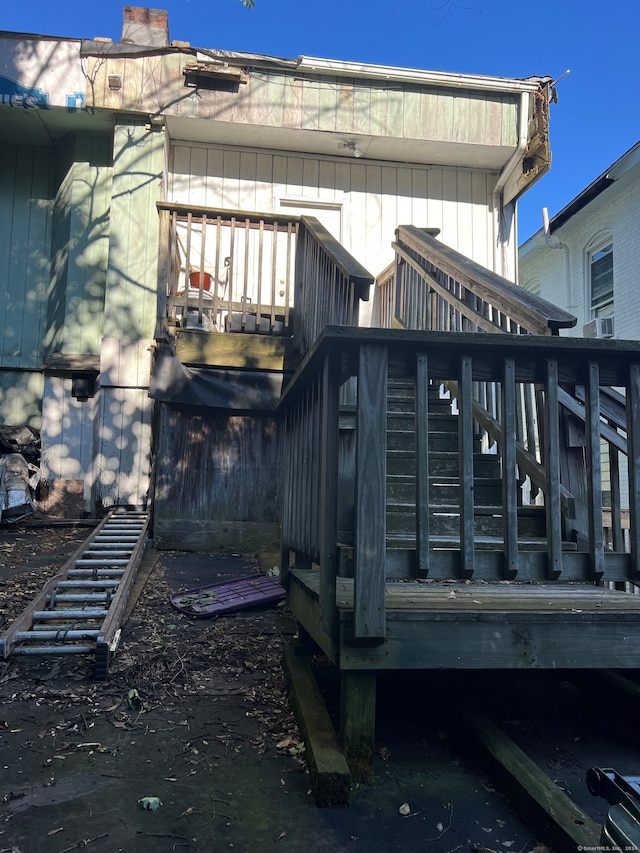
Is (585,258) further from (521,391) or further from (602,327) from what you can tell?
(521,391)

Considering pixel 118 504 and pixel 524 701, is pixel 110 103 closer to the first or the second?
pixel 118 504

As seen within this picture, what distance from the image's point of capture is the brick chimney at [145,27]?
7566 millimetres

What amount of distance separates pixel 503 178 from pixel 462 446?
7.23 metres

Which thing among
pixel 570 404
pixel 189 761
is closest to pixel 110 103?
pixel 570 404

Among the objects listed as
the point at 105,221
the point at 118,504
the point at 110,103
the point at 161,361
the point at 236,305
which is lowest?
the point at 118,504

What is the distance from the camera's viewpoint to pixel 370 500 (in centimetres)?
210

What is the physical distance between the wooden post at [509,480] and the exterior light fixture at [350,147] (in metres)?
6.68

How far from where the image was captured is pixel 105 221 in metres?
8.09

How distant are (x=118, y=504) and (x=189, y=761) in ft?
16.4

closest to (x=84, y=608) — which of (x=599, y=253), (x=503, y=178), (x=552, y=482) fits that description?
(x=552, y=482)

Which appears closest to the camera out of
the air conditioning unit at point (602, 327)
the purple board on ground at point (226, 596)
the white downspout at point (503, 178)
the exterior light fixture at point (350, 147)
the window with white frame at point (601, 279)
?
the purple board on ground at point (226, 596)

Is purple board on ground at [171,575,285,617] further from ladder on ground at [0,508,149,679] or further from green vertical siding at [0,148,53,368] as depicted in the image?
green vertical siding at [0,148,53,368]

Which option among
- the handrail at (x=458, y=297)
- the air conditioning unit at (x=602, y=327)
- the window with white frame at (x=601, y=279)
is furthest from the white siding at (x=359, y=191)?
the window with white frame at (x=601, y=279)

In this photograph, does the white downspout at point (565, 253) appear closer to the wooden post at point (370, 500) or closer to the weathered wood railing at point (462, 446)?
the weathered wood railing at point (462, 446)
